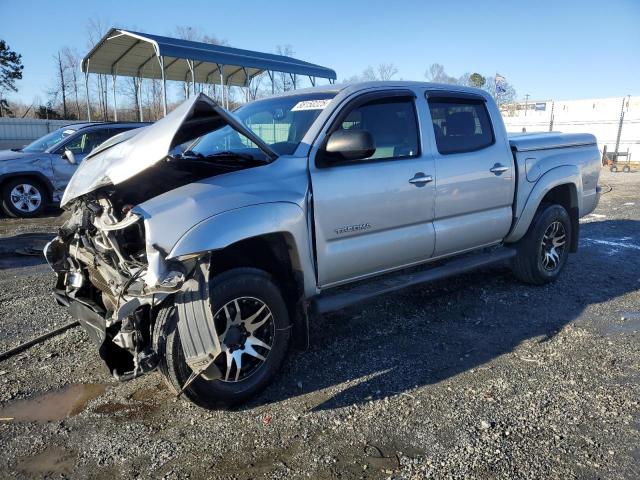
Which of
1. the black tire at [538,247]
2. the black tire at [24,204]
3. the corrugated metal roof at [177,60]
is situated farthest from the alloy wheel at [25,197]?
the black tire at [538,247]

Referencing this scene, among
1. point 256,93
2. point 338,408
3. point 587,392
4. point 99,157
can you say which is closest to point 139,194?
point 99,157

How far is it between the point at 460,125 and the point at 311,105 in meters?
1.56

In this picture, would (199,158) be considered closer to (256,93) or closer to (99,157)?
(99,157)

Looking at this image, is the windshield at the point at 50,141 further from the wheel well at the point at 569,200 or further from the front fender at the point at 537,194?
the wheel well at the point at 569,200

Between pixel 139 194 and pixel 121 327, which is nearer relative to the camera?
pixel 121 327

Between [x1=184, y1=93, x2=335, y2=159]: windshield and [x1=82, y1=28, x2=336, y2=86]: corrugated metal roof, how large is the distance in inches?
473

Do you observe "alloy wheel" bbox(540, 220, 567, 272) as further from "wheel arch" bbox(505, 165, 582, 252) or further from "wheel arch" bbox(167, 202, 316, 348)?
"wheel arch" bbox(167, 202, 316, 348)

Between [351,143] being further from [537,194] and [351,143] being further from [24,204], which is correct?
[24,204]

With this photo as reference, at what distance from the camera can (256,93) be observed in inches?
1197

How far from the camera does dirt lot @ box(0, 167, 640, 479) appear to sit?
105 inches

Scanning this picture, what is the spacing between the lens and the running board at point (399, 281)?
3.62m

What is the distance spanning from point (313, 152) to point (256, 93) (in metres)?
28.5

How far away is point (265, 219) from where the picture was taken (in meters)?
3.11

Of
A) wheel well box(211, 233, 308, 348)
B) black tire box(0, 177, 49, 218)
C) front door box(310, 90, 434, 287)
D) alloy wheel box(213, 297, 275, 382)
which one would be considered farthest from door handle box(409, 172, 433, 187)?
black tire box(0, 177, 49, 218)
